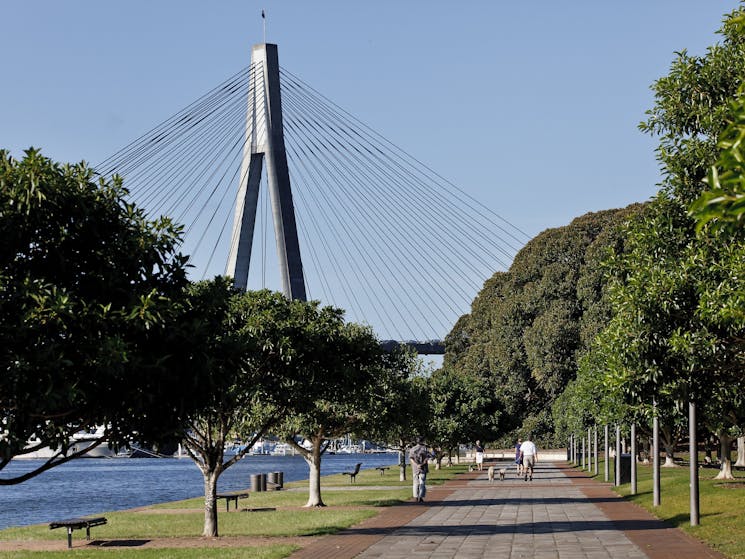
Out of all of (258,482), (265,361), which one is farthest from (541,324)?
(265,361)

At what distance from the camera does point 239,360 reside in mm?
16766

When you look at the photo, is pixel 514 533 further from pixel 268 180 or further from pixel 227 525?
pixel 268 180

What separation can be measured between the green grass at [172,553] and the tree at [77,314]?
5229 millimetres

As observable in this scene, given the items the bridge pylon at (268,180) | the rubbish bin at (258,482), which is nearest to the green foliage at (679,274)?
the bridge pylon at (268,180)

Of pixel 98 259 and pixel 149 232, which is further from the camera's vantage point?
pixel 149 232

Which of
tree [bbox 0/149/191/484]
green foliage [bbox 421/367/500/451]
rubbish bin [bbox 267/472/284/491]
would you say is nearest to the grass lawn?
tree [bbox 0/149/191/484]

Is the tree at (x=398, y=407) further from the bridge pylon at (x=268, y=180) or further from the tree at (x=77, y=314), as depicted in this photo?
the tree at (x=77, y=314)

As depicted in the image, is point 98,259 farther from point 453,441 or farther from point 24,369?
point 453,441

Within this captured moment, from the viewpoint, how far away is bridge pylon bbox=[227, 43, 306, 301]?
40562 millimetres

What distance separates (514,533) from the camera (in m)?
23.2

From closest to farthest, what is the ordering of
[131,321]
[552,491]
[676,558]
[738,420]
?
[131,321] → [676,558] → [738,420] → [552,491]

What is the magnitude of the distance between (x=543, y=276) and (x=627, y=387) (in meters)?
66.6

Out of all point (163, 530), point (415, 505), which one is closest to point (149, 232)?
point (163, 530)

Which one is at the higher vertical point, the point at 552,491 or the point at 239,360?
the point at 239,360
